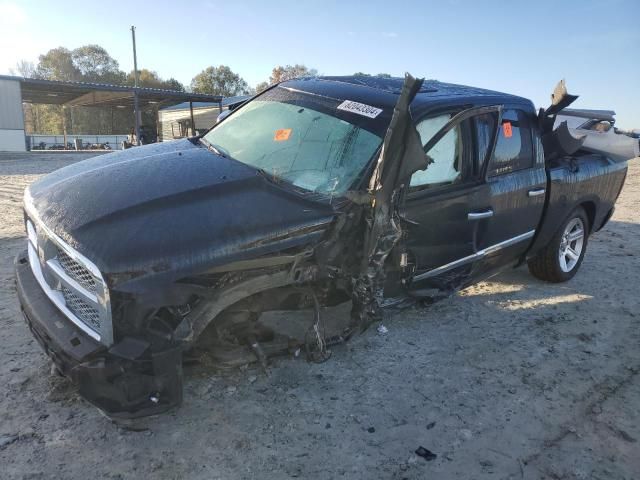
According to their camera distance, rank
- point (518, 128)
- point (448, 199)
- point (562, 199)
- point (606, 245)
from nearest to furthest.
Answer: point (448, 199), point (518, 128), point (562, 199), point (606, 245)

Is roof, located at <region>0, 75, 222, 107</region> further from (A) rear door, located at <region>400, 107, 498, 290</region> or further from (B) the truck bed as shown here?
(A) rear door, located at <region>400, 107, 498, 290</region>

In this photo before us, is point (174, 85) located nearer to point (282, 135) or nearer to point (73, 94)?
point (73, 94)

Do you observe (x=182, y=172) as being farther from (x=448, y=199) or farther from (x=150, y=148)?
(x=448, y=199)

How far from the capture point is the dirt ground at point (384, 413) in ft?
7.79

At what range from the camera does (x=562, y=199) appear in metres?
4.68

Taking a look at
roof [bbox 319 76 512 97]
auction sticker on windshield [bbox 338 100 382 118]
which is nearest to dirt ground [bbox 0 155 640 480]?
auction sticker on windshield [bbox 338 100 382 118]

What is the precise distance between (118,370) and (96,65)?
6590 centimetres

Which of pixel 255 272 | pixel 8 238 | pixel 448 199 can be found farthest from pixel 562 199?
pixel 8 238

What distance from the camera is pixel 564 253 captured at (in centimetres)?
518

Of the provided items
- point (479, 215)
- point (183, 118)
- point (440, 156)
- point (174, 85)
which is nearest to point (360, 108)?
point (440, 156)

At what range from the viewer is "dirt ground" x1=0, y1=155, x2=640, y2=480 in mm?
2375

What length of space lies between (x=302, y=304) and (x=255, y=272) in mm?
584

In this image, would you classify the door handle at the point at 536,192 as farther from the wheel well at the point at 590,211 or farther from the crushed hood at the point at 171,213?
the crushed hood at the point at 171,213

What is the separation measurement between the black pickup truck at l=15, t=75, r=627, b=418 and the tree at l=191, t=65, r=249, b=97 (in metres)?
60.4
